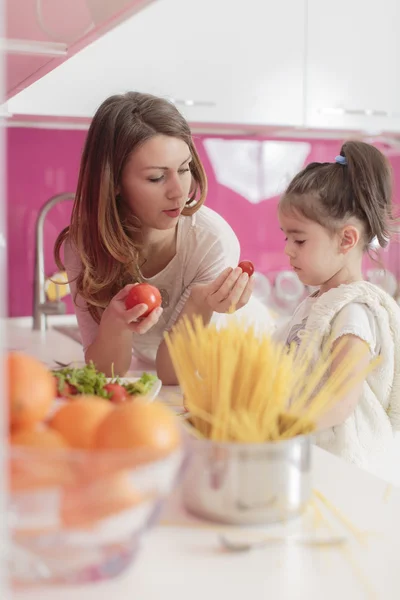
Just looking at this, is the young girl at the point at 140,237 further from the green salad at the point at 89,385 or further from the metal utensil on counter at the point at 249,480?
the metal utensil on counter at the point at 249,480

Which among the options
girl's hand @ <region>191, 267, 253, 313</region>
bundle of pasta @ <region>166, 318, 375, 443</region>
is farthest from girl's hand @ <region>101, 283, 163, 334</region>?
bundle of pasta @ <region>166, 318, 375, 443</region>

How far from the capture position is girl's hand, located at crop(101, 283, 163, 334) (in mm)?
1604

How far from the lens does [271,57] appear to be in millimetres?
2775

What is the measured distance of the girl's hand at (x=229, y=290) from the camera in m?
1.63

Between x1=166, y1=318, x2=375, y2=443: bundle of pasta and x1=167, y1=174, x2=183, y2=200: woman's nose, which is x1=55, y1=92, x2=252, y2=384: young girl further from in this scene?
x1=166, y1=318, x2=375, y2=443: bundle of pasta

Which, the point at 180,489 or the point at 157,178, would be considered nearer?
the point at 180,489

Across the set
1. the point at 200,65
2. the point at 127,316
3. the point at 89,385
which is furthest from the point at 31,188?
the point at 89,385

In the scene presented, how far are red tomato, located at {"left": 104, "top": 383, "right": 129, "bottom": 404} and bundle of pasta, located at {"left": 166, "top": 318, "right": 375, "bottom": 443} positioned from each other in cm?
30

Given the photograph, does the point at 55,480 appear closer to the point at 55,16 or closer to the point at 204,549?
the point at 204,549

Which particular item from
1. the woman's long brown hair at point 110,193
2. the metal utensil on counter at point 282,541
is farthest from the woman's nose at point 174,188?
the metal utensil on counter at point 282,541

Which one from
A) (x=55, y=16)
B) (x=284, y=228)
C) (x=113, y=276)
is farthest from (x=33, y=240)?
(x=55, y=16)

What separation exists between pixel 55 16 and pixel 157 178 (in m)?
0.78

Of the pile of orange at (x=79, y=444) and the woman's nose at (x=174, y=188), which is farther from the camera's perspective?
the woman's nose at (x=174, y=188)

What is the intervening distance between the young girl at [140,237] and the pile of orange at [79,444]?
874mm
